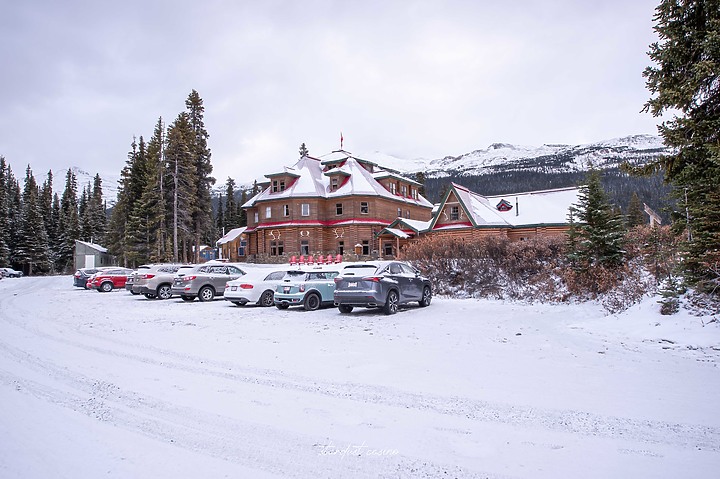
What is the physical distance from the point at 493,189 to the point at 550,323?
619 ft

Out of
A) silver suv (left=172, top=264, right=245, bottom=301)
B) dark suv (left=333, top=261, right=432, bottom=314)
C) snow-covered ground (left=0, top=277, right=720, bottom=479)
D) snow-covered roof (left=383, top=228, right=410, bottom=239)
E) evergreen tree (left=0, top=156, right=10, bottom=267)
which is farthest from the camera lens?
evergreen tree (left=0, top=156, right=10, bottom=267)

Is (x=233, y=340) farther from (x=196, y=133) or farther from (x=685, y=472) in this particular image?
(x=196, y=133)

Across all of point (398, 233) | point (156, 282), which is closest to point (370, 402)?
point (156, 282)

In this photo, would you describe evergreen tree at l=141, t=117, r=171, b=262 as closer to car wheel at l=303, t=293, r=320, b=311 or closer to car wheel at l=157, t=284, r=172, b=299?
car wheel at l=157, t=284, r=172, b=299

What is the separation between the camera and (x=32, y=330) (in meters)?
12.1

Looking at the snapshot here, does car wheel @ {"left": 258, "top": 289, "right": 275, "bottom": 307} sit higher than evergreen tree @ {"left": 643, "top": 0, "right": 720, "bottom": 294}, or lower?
lower

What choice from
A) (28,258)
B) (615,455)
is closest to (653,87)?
(615,455)

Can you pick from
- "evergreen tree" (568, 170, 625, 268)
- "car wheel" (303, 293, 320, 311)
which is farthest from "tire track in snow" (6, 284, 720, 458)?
"evergreen tree" (568, 170, 625, 268)

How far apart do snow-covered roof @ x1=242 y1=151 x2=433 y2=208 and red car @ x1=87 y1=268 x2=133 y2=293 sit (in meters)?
20.5

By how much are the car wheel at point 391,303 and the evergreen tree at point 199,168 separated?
131 ft

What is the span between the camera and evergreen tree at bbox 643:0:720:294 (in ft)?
32.7

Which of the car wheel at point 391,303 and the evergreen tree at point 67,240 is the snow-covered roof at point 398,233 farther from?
the evergreen tree at point 67,240

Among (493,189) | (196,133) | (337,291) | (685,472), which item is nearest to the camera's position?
(685,472)

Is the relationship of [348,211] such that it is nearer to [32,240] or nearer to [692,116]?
[692,116]
